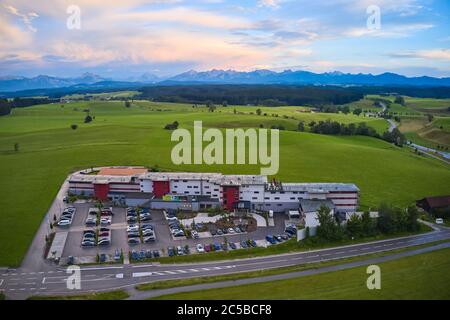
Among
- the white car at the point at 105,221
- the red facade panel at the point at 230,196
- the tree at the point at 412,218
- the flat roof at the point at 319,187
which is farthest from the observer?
the red facade panel at the point at 230,196

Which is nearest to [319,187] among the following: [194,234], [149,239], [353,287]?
[194,234]

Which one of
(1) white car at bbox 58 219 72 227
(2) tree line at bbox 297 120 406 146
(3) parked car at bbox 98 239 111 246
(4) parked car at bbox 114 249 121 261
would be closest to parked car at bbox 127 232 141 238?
(3) parked car at bbox 98 239 111 246

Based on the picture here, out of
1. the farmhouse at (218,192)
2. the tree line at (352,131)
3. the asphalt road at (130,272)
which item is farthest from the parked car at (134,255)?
the tree line at (352,131)

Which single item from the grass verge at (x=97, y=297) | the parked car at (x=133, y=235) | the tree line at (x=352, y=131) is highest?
the tree line at (x=352, y=131)

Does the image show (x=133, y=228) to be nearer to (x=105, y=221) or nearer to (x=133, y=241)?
(x=133, y=241)

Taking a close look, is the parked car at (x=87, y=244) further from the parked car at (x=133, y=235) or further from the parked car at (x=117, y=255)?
the parked car at (x=133, y=235)
